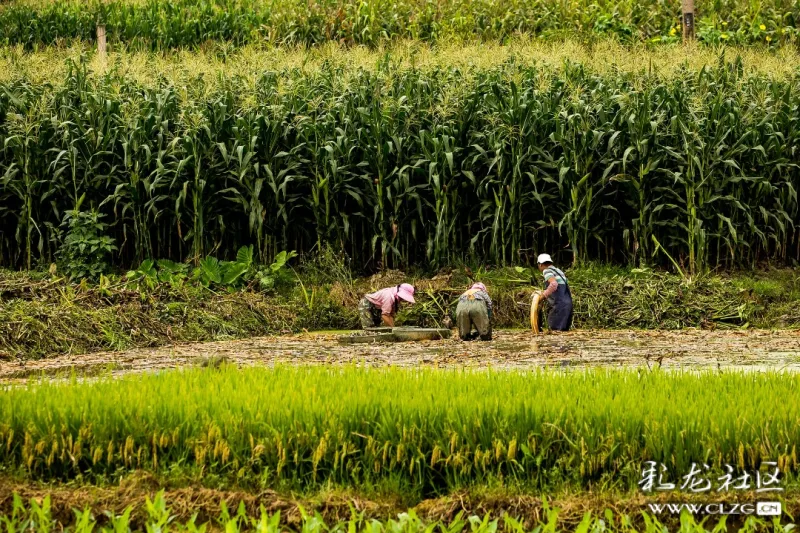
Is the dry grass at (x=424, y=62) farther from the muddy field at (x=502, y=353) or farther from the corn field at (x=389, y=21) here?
the muddy field at (x=502, y=353)

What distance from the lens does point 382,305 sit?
12.6 meters

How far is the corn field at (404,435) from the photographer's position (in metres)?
5.61

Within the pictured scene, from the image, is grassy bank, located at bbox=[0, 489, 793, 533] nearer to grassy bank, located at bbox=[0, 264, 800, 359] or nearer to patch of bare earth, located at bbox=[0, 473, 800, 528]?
patch of bare earth, located at bbox=[0, 473, 800, 528]

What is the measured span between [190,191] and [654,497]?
390 inches

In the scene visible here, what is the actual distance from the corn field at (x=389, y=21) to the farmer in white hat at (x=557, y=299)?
1091 cm

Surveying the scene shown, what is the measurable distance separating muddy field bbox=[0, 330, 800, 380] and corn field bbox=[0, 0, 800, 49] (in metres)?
11.8

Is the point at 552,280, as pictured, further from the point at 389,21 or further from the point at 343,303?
the point at 389,21

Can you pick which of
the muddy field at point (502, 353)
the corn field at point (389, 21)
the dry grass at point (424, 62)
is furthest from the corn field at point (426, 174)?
the corn field at point (389, 21)

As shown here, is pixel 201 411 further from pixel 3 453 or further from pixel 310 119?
pixel 310 119

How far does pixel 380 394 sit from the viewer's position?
21.1 ft

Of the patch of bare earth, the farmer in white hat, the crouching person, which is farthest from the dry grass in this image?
the patch of bare earth

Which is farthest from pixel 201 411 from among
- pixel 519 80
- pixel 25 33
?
pixel 25 33

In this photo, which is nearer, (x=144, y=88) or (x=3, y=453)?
(x=3, y=453)

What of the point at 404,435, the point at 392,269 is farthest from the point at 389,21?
the point at 404,435
